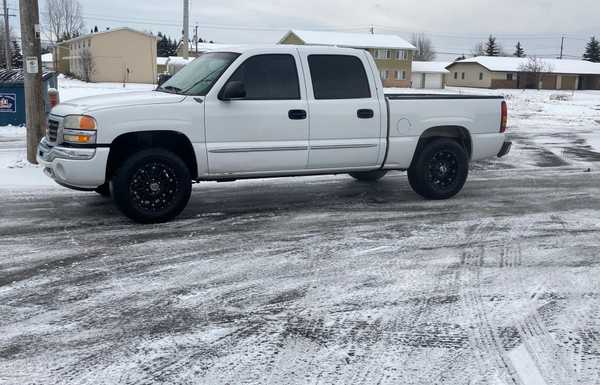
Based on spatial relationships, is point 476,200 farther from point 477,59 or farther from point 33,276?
point 477,59

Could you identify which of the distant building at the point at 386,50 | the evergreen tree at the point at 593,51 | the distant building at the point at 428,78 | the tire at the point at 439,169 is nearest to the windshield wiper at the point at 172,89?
the tire at the point at 439,169

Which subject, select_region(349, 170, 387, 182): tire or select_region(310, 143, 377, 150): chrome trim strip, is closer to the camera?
select_region(310, 143, 377, 150): chrome trim strip

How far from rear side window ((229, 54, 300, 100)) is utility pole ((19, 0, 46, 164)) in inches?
180

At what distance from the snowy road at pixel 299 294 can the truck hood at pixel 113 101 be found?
4.23ft

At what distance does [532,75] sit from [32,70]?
3208 inches

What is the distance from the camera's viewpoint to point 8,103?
53.4 feet

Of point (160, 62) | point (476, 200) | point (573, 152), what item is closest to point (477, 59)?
point (160, 62)

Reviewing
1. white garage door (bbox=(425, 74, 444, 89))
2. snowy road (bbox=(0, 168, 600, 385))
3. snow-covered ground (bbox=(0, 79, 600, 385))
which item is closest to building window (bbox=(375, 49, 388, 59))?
white garage door (bbox=(425, 74, 444, 89))

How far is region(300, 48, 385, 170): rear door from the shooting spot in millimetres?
7473

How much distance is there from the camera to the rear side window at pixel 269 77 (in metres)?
7.13

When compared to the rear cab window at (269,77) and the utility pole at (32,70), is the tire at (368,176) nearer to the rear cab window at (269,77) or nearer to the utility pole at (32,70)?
the rear cab window at (269,77)

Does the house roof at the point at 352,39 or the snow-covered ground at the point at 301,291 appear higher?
the house roof at the point at 352,39

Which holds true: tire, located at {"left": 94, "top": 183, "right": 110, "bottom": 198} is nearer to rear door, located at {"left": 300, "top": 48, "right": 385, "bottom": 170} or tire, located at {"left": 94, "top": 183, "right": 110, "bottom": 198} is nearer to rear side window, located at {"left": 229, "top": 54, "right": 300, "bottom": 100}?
rear side window, located at {"left": 229, "top": 54, "right": 300, "bottom": 100}

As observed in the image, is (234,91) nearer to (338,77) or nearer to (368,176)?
(338,77)
